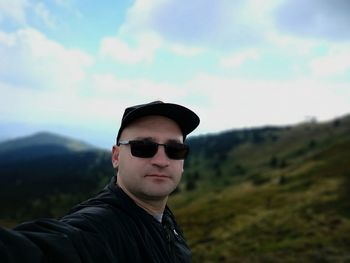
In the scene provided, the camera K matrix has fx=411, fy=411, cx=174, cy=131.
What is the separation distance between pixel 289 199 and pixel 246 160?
8321 centimetres

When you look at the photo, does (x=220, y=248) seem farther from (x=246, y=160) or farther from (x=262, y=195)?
(x=246, y=160)

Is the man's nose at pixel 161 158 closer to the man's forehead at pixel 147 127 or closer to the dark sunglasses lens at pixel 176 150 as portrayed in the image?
the dark sunglasses lens at pixel 176 150

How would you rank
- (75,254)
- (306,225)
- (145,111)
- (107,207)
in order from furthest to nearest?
(306,225) < (145,111) < (107,207) < (75,254)

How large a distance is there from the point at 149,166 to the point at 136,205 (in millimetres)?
417

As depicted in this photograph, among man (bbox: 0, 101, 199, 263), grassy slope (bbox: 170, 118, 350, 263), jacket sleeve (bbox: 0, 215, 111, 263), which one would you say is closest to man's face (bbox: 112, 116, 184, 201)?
man (bbox: 0, 101, 199, 263)

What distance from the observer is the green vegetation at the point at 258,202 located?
38.0 m

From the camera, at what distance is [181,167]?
4594 mm

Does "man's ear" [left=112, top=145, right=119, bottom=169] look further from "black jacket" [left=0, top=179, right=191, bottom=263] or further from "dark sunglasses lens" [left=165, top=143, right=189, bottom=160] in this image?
→ "dark sunglasses lens" [left=165, top=143, right=189, bottom=160]

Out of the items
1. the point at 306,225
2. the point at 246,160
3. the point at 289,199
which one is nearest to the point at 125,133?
the point at 306,225

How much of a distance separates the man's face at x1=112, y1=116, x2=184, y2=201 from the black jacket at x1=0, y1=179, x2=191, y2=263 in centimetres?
15

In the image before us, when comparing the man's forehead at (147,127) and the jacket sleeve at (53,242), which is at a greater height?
the man's forehead at (147,127)

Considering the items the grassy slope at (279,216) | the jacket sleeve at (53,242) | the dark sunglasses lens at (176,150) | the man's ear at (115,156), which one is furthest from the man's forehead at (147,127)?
the grassy slope at (279,216)

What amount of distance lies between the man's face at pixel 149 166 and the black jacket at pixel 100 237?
0.15 m

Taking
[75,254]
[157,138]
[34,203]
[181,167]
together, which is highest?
[157,138]
